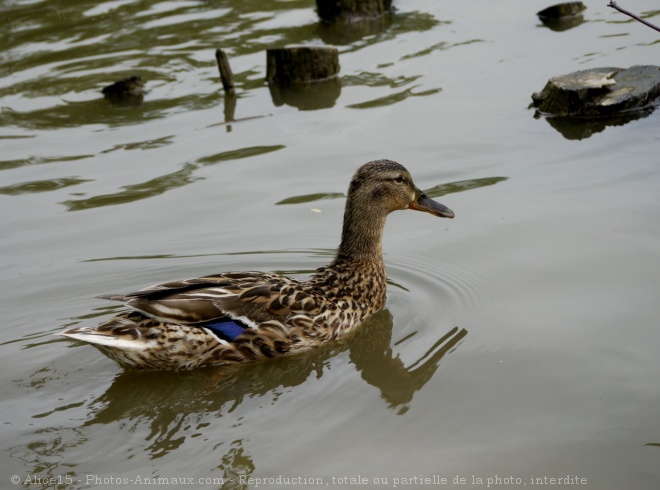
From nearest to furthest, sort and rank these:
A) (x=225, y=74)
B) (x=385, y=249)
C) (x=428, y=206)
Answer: (x=428, y=206) < (x=385, y=249) < (x=225, y=74)

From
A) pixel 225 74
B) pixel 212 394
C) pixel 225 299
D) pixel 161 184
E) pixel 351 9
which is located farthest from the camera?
pixel 351 9

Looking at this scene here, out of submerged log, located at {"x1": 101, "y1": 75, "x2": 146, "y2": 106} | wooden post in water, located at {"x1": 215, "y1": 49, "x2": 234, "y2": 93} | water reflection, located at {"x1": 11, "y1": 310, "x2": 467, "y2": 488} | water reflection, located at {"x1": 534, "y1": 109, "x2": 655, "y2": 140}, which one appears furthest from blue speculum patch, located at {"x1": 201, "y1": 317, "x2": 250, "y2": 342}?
submerged log, located at {"x1": 101, "y1": 75, "x2": 146, "y2": 106}

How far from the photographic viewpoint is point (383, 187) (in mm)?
7504

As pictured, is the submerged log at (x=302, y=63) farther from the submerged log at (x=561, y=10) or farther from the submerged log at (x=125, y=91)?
the submerged log at (x=561, y=10)

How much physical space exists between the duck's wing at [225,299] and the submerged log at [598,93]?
4.39 meters

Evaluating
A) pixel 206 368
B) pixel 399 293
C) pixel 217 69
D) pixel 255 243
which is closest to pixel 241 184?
pixel 255 243

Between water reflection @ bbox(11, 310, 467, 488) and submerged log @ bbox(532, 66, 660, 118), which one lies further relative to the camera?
submerged log @ bbox(532, 66, 660, 118)

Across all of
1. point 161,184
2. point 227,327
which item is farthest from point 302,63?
point 227,327

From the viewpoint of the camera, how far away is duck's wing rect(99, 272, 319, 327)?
640cm

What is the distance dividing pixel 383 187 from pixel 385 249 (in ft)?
2.70

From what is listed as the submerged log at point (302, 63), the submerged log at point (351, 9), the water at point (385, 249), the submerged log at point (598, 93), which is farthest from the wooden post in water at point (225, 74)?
the submerged log at point (598, 93)

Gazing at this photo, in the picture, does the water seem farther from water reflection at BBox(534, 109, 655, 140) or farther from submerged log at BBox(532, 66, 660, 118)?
submerged log at BBox(532, 66, 660, 118)

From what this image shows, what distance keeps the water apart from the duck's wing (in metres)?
0.36

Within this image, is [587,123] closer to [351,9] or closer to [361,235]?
[361,235]
